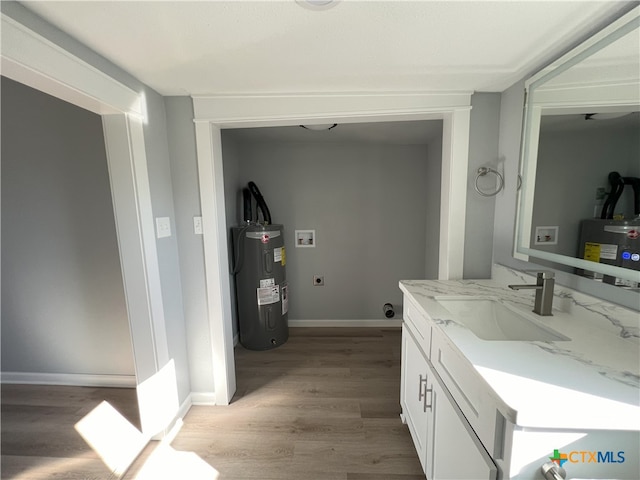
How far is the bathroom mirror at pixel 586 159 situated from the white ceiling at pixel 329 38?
14 centimetres

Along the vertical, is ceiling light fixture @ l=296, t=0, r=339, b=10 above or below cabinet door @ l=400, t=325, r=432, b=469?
above

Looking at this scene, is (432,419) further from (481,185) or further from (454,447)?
(481,185)

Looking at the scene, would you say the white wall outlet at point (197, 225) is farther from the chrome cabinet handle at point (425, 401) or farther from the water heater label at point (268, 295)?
the chrome cabinet handle at point (425, 401)

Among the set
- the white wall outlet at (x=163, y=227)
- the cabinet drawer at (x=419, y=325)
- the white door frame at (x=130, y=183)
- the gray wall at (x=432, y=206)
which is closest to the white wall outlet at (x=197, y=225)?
the white wall outlet at (x=163, y=227)

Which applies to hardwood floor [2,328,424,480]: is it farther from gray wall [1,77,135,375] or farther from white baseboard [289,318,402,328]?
white baseboard [289,318,402,328]

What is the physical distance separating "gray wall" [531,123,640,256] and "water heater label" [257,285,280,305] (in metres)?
2.00

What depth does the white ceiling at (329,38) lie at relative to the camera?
881 mm

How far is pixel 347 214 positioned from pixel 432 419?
2025 millimetres

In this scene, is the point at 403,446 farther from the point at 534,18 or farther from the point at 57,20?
the point at 57,20

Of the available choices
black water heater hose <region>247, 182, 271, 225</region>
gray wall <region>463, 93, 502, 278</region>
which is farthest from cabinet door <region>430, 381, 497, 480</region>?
black water heater hose <region>247, 182, 271, 225</region>

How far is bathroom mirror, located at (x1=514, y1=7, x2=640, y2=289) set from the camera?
0.88 meters

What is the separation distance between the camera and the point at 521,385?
2.15 ft

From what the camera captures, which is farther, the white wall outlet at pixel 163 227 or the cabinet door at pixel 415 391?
the white wall outlet at pixel 163 227

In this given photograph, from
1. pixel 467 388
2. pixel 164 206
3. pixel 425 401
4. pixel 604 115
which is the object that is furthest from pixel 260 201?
pixel 604 115
